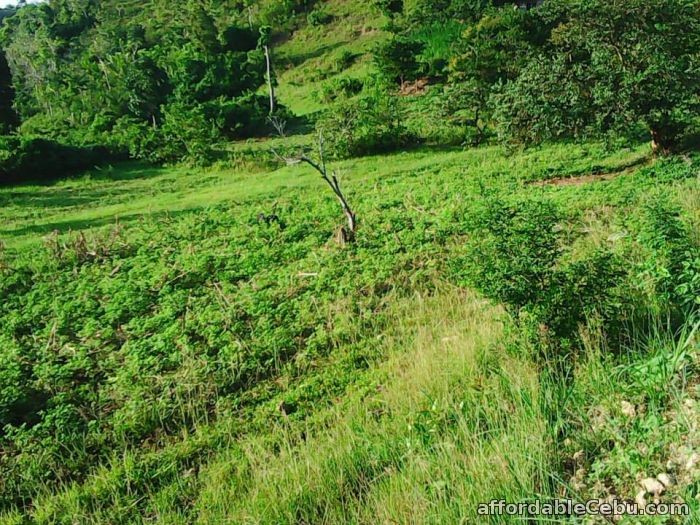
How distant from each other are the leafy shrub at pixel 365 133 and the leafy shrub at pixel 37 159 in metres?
10.7

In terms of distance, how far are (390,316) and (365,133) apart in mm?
12933

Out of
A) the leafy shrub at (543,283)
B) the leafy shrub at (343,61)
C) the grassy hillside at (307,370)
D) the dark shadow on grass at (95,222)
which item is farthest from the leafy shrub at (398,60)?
the leafy shrub at (543,283)

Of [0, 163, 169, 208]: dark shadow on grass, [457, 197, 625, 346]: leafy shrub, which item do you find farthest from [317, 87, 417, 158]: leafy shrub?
[457, 197, 625, 346]: leafy shrub

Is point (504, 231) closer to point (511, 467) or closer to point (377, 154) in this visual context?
point (511, 467)

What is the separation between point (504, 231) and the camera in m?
5.15

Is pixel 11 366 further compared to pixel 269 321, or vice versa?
pixel 269 321

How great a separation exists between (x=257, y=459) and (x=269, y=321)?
2897mm

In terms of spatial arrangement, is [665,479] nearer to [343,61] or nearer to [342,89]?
[342,89]

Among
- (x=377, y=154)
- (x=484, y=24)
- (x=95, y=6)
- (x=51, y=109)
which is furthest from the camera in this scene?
(x=95, y=6)

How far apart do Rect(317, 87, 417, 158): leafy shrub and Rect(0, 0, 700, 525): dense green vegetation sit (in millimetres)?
85

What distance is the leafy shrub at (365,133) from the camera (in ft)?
61.0

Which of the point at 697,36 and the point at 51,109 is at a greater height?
the point at 51,109

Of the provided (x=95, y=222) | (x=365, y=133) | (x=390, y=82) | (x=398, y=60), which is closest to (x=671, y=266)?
(x=95, y=222)

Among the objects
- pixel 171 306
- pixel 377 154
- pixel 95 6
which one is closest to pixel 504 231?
pixel 171 306
